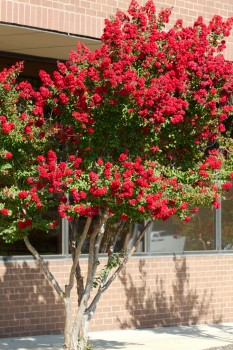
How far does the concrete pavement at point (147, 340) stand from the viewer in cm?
1534

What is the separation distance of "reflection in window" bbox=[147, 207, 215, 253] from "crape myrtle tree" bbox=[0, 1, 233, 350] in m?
5.67

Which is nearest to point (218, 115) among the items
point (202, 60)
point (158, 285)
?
point (202, 60)

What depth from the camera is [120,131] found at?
1244cm

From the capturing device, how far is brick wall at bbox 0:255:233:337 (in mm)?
16234

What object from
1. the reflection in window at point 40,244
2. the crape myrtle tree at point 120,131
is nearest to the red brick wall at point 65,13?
the crape myrtle tree at point 120,131

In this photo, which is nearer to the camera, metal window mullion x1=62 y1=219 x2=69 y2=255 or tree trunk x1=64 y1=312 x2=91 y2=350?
tree trunk x1=64 y1=312 x2=91 y2=350

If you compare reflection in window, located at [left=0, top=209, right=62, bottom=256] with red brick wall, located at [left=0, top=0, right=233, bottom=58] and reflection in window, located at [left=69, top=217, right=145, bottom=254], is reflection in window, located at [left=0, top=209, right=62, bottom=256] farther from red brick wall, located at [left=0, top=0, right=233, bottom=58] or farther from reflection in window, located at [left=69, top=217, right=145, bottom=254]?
red brick wall, located at [left=0, top=0, right=233, bottom=58]

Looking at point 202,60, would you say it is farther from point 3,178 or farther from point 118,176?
point 3,178

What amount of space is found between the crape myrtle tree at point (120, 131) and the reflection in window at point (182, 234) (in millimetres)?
5667

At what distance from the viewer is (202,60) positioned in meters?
12.4

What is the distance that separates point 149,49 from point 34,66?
4859mm

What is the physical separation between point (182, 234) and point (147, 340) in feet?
10.1

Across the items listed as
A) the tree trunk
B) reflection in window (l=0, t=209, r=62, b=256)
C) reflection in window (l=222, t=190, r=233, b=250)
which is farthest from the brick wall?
the tree trunk

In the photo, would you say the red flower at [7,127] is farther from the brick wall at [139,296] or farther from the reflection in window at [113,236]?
the brick wall at [139,296]
